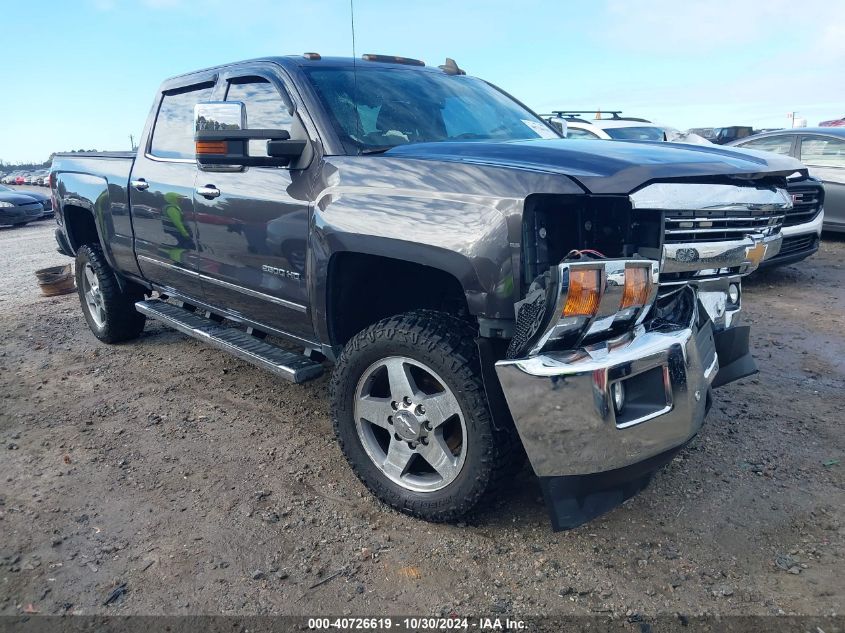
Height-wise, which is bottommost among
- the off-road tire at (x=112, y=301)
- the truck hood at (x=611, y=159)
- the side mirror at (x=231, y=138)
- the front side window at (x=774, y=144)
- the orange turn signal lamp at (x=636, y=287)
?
the off-road tire at (x=112, y=301)

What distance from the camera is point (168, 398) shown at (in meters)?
4.22

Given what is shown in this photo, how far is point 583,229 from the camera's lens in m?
2.44

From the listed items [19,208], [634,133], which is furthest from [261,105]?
[19,208]

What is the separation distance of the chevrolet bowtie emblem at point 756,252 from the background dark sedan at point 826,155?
700 cm

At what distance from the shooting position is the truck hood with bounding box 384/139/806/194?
2.23 metres

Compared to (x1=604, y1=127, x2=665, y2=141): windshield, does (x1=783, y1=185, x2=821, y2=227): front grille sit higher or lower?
lower

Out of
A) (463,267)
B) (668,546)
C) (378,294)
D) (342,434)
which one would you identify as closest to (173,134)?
(378,294)

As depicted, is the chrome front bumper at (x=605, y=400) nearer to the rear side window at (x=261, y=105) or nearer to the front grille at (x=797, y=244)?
the rear side window at (x=261, y=105)

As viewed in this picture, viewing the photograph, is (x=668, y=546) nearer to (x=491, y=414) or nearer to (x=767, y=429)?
(x=491, y=414)

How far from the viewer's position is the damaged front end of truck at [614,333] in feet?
7.02

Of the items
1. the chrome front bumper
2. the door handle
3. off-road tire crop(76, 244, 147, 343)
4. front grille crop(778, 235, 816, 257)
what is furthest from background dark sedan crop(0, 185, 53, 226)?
the chrome front bumper

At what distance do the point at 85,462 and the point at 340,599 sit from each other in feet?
6.02

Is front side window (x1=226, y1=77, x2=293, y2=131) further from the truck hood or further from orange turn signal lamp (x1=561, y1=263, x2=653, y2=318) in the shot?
orange turn signal lamp (x1=561, y1=263, x2=653, y2=318)

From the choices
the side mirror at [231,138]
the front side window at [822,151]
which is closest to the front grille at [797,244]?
the front side window at [822,151]
